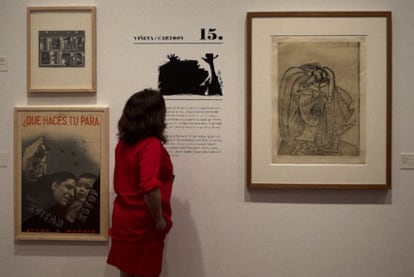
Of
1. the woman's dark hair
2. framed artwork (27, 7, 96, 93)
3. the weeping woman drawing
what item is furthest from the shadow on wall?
framed artwork (27, 7, 96, 93)

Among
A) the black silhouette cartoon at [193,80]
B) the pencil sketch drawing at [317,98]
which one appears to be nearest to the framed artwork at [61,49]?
the black silhouette cartoon at [193,80]

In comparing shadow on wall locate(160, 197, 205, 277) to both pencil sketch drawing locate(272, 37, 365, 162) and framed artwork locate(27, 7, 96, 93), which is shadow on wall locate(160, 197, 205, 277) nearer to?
pencil sketch drawing locate(272, 37, 365, 162)

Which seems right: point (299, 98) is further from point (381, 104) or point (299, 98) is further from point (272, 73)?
point (381, 104)

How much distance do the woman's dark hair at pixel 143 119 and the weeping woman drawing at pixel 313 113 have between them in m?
0.70

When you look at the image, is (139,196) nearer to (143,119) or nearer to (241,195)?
(143,119)

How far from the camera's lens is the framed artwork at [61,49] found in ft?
6.28

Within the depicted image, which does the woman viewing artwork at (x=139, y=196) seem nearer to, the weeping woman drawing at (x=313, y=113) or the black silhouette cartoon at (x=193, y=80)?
the black silhouette cartoon at (x=193, y=80)

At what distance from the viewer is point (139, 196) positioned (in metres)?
1.58

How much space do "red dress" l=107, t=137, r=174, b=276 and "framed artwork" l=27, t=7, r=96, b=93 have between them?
59 cm

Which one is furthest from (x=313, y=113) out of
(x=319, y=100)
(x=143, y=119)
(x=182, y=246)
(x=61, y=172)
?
(x=61, y=172)

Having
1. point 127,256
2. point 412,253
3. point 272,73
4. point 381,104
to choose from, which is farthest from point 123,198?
point 412,253

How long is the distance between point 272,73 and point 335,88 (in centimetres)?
36

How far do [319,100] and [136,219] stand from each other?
115 centimetres

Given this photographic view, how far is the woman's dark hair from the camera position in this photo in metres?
1.55
